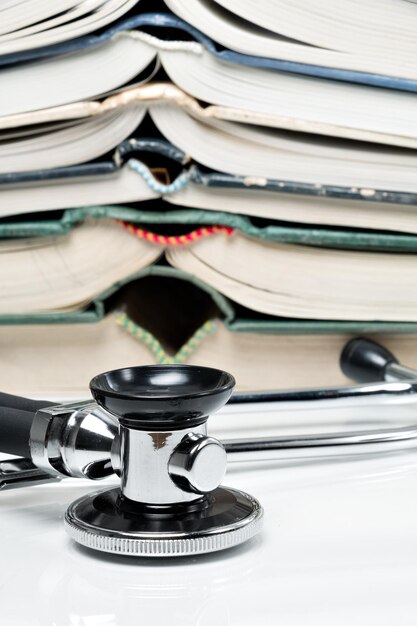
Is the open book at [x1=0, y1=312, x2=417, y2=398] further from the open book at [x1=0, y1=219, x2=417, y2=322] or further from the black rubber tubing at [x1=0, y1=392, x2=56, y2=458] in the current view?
the black rubber tubing at [x1=0, y1=392, x2=56, y2=458]

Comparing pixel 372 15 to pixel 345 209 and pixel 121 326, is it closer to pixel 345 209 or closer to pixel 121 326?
pixel 345 209

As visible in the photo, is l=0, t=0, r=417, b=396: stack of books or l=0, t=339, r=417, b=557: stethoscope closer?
l=0, t=339, r=417, b=557: stethoscope

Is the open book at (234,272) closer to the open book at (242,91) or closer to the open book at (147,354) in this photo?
the open book at (147,354)

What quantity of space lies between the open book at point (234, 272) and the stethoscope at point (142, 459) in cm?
47

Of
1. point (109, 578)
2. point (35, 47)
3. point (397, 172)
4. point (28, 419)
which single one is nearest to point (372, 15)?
point (397, 172)

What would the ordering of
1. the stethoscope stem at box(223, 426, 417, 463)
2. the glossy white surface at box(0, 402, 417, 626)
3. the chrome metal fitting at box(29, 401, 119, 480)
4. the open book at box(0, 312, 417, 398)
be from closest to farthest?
the glossy white surface at box(0, 402, 417, 626) → the chrome metal fitting at box(29, 401, 119, 480) → the stethoscope stem at box(223, 426, 417, 463) → the open book at box(0, 312, 417, 398)

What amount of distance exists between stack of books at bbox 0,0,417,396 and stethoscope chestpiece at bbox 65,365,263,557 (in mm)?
550

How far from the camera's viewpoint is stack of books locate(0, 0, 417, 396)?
1077 millimetres

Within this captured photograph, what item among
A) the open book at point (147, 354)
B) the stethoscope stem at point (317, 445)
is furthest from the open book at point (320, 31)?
the stethoscope stem at point (317, 445)

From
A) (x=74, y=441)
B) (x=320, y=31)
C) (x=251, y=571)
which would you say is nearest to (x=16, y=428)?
(x=74, y=441)

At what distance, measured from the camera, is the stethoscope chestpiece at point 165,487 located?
549 millimetres

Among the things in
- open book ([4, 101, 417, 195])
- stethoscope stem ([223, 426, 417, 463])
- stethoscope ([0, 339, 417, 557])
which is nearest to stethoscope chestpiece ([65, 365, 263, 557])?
stethoscope ([0, 339, 417, 557])

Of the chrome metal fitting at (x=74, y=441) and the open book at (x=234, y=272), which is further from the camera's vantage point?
the open book at (x=234, y=272)

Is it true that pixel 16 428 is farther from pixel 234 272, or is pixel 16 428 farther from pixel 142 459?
pixel 234 272
